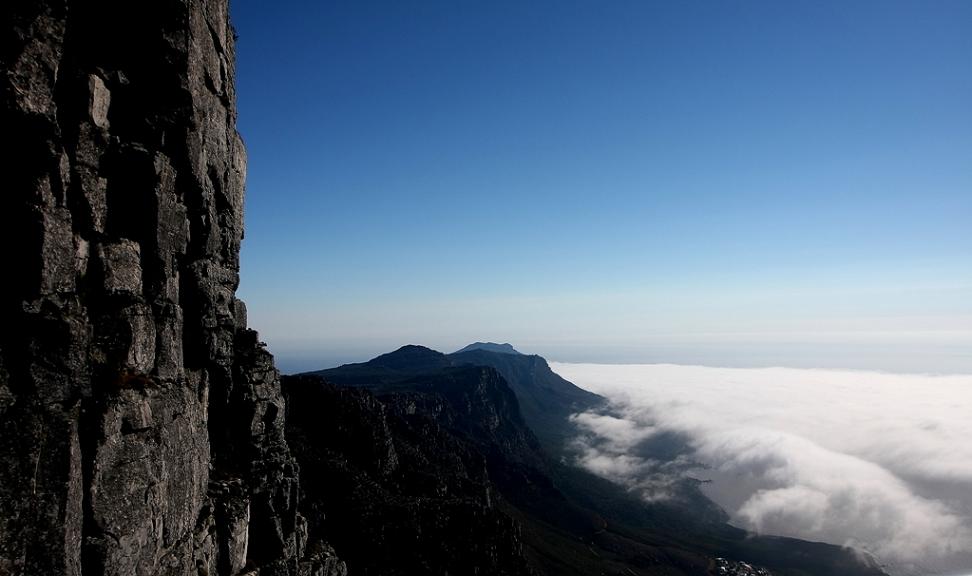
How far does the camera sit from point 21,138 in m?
23.6

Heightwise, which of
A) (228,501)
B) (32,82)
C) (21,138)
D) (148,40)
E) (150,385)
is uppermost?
(148,40)

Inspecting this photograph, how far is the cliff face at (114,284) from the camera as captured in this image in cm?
2319

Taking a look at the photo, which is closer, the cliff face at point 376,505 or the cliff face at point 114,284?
the cliff face at point 114,284

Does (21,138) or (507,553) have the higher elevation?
(21,138)

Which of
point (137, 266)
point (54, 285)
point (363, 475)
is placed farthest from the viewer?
point (363, 475)

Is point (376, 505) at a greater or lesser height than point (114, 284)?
lesser

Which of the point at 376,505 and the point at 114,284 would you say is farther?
the point at 376,505

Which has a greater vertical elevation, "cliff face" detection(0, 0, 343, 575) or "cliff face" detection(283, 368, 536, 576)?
"cliff face" detection(0, 0, 343, 575)

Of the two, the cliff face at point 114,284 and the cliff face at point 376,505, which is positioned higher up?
the cliff face at point 114,284

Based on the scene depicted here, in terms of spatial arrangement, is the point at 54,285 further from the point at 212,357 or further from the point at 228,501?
the point at 228,501

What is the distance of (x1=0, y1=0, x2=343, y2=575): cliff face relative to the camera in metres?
23.2

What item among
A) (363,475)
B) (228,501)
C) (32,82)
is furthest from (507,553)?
(32,82)

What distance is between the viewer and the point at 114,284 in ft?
93.3

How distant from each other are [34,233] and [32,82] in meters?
6.62
